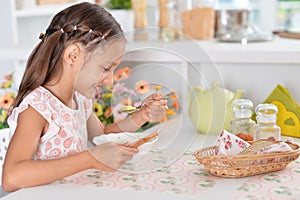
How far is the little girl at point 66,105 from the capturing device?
4.08 feet

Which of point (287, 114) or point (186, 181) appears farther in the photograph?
point (287, 114)

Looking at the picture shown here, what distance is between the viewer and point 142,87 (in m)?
1.37

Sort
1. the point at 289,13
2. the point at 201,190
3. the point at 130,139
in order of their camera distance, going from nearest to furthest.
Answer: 1. the point at 201,190
2. the point at 130,139
3. the point at 289,13

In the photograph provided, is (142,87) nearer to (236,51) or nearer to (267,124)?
(267,124)

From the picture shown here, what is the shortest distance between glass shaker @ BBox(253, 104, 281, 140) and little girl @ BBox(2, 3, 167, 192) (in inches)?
11.6

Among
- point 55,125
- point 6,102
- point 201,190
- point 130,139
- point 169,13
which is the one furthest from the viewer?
point 169,13

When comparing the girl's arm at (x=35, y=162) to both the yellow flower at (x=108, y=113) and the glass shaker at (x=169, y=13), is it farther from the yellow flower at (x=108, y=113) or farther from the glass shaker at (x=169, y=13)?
the glass shaker at (x=169, y=13)

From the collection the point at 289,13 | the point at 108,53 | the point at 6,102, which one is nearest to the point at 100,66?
the point at 108,53

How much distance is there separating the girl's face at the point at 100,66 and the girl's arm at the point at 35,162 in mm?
146

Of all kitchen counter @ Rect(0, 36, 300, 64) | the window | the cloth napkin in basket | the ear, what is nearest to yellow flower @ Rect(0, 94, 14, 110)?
kitchen counter @ Rect(0, 36, 300, 64)

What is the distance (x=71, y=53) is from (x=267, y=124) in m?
0.56

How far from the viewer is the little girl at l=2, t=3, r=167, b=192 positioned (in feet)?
4.08

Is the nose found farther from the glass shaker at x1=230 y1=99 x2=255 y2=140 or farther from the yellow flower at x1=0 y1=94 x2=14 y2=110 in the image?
the yellow flower at x1=0 y1=94 x2=14 y2=110

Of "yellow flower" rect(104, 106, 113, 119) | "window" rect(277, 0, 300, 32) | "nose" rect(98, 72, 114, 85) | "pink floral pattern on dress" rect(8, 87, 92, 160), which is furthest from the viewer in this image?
"window" rect(277, 0, 300, 32)
